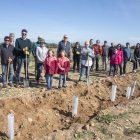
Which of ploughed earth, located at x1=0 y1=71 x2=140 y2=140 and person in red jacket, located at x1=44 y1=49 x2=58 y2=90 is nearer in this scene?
ploughed earth, located at x1=0 y1=71 x2=140 y2=140

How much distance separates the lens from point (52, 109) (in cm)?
404

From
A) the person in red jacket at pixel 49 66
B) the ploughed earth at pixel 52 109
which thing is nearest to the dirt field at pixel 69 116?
the ploughed earth at pixel 52 109

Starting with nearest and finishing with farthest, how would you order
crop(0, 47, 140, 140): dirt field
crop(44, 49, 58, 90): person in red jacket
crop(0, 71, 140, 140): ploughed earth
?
1. crop(0, 47, 140, 140): dirt field
2. crop(0, 71, 140, 140): ploughed earth
3. crop(44, 49, 58, 90): person in red jacket

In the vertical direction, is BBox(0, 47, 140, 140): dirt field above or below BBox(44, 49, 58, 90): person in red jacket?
below

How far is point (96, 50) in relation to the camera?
30.4 feet

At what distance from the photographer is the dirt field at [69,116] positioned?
118 inches

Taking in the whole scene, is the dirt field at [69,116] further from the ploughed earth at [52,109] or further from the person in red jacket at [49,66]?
the person in red jacket at [49,66]

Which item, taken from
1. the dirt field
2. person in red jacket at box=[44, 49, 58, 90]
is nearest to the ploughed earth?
the dirt field

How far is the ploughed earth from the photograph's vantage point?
10.7ft

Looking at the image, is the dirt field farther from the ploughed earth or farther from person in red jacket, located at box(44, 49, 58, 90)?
person in red jacket, located at box(44, 49, 58, 90)

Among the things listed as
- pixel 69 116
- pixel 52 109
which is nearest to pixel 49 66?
pixel 52 109

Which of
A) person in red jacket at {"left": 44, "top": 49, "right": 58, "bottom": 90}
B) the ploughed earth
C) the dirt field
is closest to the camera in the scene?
the dirt field

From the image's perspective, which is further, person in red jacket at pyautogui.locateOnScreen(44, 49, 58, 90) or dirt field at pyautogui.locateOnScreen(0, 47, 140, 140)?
person in red jacket at pyautogui.locateOnScreen(44, 49, 58, 90)

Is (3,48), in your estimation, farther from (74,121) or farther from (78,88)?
(74,121)
